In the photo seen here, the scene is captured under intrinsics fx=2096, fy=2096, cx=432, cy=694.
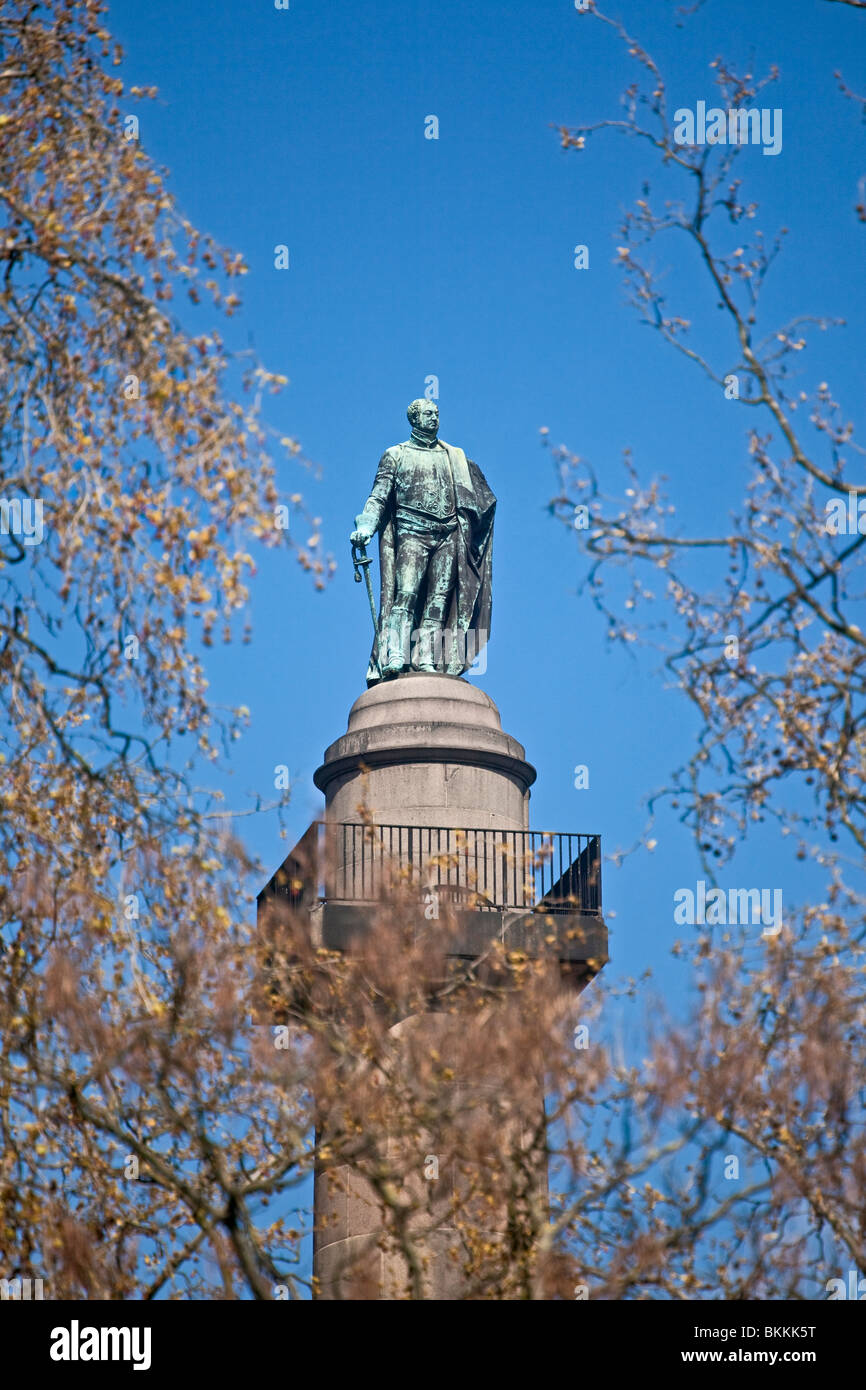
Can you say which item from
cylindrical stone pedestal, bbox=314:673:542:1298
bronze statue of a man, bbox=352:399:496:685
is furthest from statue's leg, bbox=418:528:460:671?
cylindrical stone pedestal, bbox=314:673:542:1298

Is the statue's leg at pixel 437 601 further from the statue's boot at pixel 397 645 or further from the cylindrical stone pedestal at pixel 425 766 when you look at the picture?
the cylindrical stone pedestal at pixel 425 766

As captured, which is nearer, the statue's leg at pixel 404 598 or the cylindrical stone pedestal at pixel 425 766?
the cylindrical stone pedestal at pixel 425 766

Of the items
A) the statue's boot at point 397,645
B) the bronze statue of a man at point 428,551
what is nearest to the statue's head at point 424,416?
the bronze statue of a man at point 428,551

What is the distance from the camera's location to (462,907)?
2611cm

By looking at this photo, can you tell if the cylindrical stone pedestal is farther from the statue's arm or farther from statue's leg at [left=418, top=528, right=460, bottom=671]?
the statue's arm

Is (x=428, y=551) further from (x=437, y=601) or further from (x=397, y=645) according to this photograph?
(x=397, y=645)

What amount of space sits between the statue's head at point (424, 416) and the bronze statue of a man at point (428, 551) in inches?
0.6

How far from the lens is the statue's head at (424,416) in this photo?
32.5m

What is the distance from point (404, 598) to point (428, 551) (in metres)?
0.95

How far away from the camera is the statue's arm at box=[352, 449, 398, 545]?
31484 millimetres

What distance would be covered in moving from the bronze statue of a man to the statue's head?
0.6 inches
